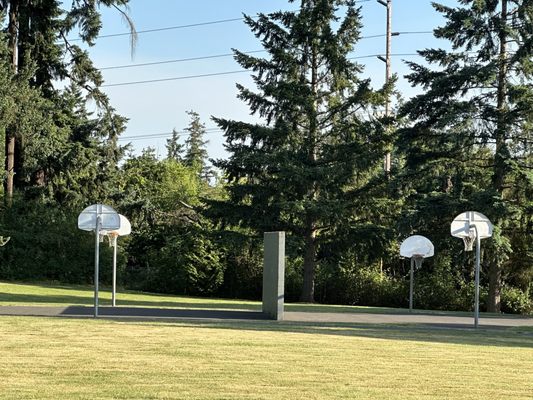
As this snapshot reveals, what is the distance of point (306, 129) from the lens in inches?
1544

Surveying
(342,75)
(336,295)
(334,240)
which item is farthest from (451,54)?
(336,295)

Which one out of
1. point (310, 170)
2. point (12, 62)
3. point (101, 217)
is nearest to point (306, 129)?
point (310, 170)

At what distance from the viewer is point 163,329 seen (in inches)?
673

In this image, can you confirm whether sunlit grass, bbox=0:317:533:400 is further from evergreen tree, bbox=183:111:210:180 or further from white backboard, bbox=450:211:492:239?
evergreen tree, bbox=183:111:210:180

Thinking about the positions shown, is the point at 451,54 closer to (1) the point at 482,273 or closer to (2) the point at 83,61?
(1) the point at 482,273

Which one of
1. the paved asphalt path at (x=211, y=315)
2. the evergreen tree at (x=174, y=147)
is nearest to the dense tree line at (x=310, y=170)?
the paved asphalt path at (x=211, y=315)

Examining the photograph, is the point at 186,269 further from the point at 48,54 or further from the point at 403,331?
the point at 403,331

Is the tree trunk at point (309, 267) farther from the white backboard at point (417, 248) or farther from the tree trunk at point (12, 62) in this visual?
the tree trunk at point (12, 62)

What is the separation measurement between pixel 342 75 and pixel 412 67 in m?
4.36

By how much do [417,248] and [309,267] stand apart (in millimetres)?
8729

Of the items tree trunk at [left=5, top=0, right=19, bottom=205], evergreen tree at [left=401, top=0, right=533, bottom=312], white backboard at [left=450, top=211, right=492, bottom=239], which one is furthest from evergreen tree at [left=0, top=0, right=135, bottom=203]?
white backboard at [left=450, top=211, right=492, bottom=239]

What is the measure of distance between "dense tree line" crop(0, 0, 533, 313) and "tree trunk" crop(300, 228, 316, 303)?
7 cm

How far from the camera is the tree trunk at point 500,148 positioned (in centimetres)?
3366

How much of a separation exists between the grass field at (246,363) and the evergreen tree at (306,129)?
19628 mm
